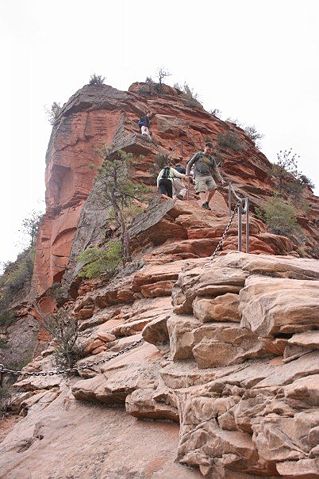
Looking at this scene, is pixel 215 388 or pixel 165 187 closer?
pixel 215 388

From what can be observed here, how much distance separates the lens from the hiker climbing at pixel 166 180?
1398 centimetres

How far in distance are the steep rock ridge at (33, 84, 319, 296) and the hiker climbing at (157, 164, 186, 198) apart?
6.25 meters

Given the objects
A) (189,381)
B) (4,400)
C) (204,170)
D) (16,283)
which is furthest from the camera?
(16,283)

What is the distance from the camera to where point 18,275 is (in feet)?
87.4

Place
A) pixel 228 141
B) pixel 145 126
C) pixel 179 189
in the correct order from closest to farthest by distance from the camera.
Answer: pixel 179 189 → pixel 145 126 → pixel 228 141

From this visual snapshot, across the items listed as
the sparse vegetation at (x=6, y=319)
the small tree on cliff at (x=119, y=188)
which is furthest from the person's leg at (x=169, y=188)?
the sparse vegetation at (x=6, y=319)

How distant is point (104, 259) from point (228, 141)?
13164mm

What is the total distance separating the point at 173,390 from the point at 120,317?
4751 millimetres

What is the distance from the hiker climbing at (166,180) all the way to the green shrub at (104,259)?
217cm

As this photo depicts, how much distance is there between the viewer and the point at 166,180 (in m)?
14.2

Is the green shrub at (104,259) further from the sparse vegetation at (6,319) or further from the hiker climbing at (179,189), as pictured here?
the sparse vegetation at (6,319)

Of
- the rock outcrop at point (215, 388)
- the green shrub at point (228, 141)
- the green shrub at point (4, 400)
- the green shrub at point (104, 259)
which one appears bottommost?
the green shrub at point (4, 400)

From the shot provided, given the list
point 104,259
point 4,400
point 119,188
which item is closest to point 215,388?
point 4,400

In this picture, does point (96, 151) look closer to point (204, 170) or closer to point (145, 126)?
point (145, 126)
